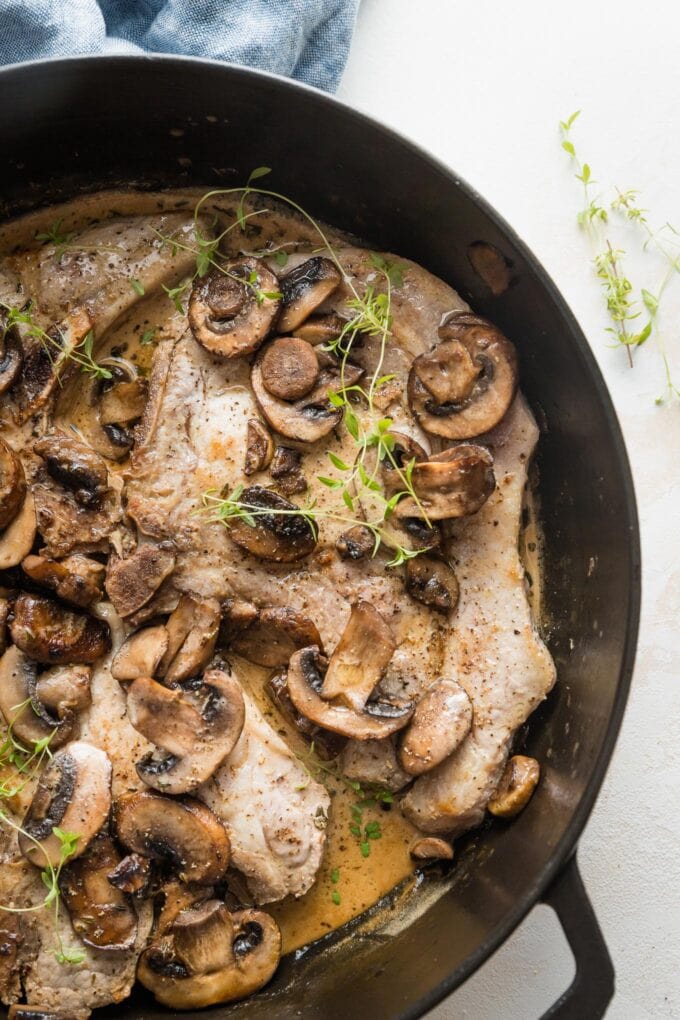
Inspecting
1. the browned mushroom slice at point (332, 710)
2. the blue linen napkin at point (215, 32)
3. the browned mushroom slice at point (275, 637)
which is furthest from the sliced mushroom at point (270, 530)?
the blue linen napkin at point (215, 32)

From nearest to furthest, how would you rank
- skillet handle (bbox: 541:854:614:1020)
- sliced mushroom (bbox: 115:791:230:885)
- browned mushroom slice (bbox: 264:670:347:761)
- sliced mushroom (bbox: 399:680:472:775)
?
skillet handle (bbox: 541:854:614:1020), sliced mushroom (bbox: 115:791:230:885), sliced mushroom (bbox: 399:680:472:775), browned mushroom slice (bbox: 264:670:347:761)

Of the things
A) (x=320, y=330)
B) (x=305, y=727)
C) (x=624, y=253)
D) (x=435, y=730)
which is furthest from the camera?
(x=624, y=253)

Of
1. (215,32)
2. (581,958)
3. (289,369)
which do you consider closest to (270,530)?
(289,369)

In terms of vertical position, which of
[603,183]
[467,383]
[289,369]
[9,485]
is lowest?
[9,485]

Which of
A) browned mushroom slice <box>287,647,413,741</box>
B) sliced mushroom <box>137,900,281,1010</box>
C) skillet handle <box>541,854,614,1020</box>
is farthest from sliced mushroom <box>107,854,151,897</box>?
skillet handle <box>541,854,614,1020</box>

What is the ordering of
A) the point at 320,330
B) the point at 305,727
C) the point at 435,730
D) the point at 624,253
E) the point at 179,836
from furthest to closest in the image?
the point at 624,253
the point at 320,330
the point at 305,727
the point at 435,730
the point at 179,836

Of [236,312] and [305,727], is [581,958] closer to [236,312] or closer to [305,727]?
[305,727]

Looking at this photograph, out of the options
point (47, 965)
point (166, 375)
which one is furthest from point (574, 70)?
point (47, 965)

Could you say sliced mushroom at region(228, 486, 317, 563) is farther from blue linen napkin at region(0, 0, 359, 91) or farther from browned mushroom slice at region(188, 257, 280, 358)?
blue linen napkin at region(0, 0, 359, 91)
